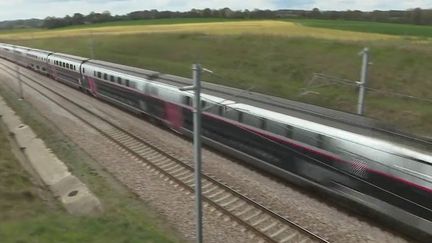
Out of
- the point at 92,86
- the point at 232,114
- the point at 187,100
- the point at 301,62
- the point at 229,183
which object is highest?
the point at 232,114

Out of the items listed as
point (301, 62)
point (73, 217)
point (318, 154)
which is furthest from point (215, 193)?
point (301, 62)

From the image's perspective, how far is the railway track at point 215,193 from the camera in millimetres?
13953

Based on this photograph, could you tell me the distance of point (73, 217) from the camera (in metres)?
14.2

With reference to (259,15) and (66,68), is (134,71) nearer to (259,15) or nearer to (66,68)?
(66,68)

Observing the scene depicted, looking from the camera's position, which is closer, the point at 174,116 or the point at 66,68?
the point at 174,116

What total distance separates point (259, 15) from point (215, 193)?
99.2m

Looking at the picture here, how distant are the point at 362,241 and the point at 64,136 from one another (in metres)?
18.8

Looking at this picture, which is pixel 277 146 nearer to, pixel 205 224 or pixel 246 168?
pixel 246 168

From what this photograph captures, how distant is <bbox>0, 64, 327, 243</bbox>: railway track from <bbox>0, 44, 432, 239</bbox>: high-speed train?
2.08m

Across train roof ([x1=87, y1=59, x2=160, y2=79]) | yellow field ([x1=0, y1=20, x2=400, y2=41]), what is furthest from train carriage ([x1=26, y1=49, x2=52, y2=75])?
yellow field ([x1=0, y1=20, x2=400, y2=41])

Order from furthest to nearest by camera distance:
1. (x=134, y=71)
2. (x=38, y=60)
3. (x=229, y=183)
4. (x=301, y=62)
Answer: (x=38, y=60), (x=301, y=62), (x=134, y=71), (x=229, y=183)

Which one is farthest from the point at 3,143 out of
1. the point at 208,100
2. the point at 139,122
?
the point at 208,100

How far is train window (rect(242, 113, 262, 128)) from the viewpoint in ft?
59.8

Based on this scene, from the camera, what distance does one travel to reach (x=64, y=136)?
86.5 ft
